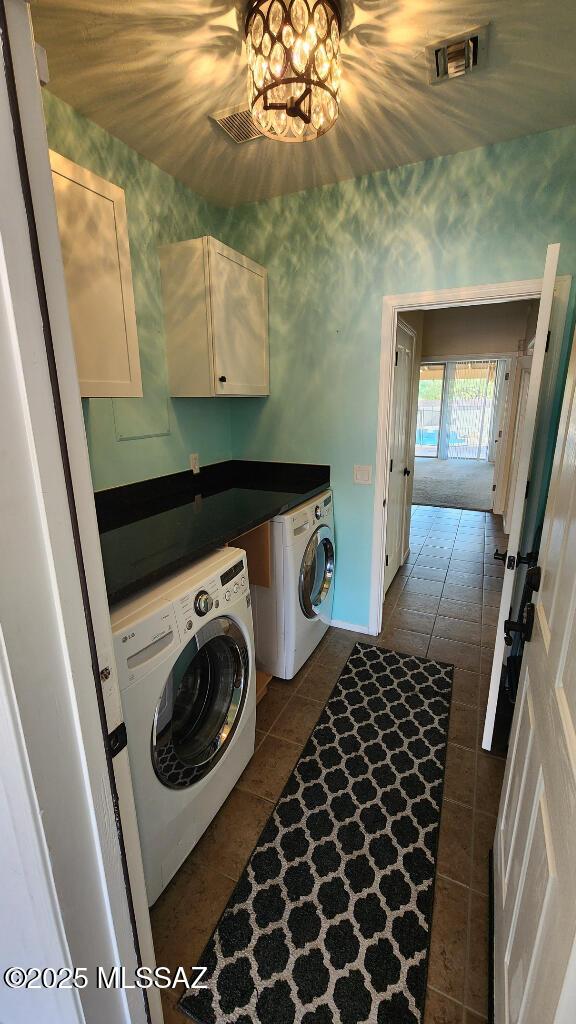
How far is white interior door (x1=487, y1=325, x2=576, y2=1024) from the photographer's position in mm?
608

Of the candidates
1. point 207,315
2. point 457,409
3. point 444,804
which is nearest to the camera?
point 444,804

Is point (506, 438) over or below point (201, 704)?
over

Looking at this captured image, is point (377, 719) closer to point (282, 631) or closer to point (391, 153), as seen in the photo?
point (282, 631)

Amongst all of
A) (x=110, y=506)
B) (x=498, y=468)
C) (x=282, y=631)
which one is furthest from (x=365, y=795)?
(x=498, y=468)

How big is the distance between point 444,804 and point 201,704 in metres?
1.01

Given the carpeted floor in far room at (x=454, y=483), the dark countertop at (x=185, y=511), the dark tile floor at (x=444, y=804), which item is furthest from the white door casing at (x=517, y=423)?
the dark countertop at (x=185, y=511)

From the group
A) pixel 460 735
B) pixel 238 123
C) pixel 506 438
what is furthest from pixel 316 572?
pixel 506 438

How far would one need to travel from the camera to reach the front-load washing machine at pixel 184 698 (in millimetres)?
1082

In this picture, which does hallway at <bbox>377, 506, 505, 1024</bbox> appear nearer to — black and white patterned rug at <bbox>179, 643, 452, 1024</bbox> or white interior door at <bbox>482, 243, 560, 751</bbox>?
black and white patterned rug at <bbox>179, 643, 452, 1024</bbox>

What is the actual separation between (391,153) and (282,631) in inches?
91.3

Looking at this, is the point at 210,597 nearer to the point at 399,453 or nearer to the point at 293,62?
the point at 293,62

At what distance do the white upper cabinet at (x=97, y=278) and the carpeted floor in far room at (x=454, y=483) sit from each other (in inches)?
211

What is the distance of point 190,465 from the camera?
247 cm

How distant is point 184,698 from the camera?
1425 mm
